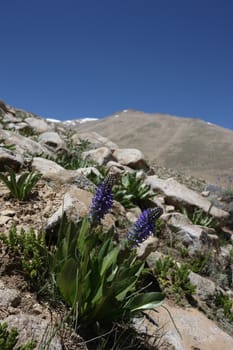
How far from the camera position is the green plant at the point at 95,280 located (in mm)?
2451

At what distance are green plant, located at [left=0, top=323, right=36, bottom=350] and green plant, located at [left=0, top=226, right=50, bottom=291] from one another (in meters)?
0.69

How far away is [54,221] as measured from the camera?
3.39 meters

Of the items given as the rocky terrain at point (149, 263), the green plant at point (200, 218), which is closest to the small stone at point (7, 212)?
the rocky terrain at point (149, 263)

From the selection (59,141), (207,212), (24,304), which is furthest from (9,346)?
(59,141)

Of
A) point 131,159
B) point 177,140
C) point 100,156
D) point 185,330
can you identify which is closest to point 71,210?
point 185,330

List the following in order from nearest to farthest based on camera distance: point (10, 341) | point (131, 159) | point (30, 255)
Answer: point (10, 341) < point (30, 255) < point (131, 159)

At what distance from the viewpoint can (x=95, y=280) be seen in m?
2.67

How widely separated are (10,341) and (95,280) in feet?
2.95

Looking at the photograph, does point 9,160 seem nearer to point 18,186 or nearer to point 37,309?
point 18,186

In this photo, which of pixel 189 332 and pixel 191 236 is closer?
pixel 189 332

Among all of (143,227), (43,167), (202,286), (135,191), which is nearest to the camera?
(143,227)

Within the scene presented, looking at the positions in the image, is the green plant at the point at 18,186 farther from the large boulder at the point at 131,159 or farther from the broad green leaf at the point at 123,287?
the large boulder at the point at 131,159

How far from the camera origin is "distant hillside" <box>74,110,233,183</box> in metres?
54.8

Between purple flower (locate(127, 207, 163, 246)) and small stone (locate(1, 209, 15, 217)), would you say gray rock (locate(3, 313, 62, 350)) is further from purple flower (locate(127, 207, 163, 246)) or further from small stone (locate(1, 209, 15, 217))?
small stone (locate(1, 209, 15, 217))
